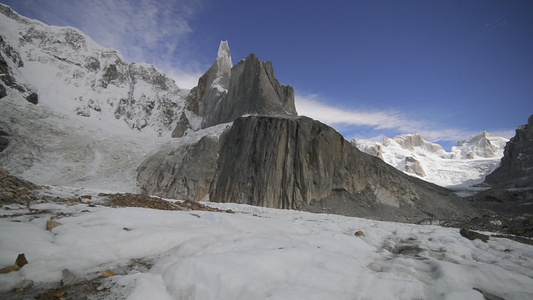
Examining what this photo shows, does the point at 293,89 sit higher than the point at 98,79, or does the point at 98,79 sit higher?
the point at 98,79

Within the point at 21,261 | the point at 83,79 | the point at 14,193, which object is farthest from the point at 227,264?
the point at 83,79

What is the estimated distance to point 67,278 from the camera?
3.17 m

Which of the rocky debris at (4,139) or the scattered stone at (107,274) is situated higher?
the rocky debris at (4,139)

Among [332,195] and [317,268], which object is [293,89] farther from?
[317,268]

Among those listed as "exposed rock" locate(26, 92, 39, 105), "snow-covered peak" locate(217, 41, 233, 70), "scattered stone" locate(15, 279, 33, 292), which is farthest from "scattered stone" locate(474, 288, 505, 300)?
"snow-covered peak" locate(217, 41, 233, 70)

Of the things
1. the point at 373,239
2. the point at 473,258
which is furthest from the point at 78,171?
the point at 473,258

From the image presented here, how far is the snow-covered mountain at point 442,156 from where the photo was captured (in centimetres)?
11138

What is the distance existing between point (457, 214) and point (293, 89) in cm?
3145

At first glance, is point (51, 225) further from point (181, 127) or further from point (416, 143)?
point (416, 143)

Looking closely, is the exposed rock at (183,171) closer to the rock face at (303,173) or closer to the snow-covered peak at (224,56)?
the rock face at (303,173)

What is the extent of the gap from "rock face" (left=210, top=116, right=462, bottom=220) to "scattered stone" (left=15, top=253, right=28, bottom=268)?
22939 millimetres

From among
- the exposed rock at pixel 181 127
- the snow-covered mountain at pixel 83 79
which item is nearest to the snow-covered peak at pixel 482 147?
the exposed rock at pixel 181 127

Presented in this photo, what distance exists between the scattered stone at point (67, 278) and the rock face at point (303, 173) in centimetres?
2277

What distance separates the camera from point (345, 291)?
3.44 metres
